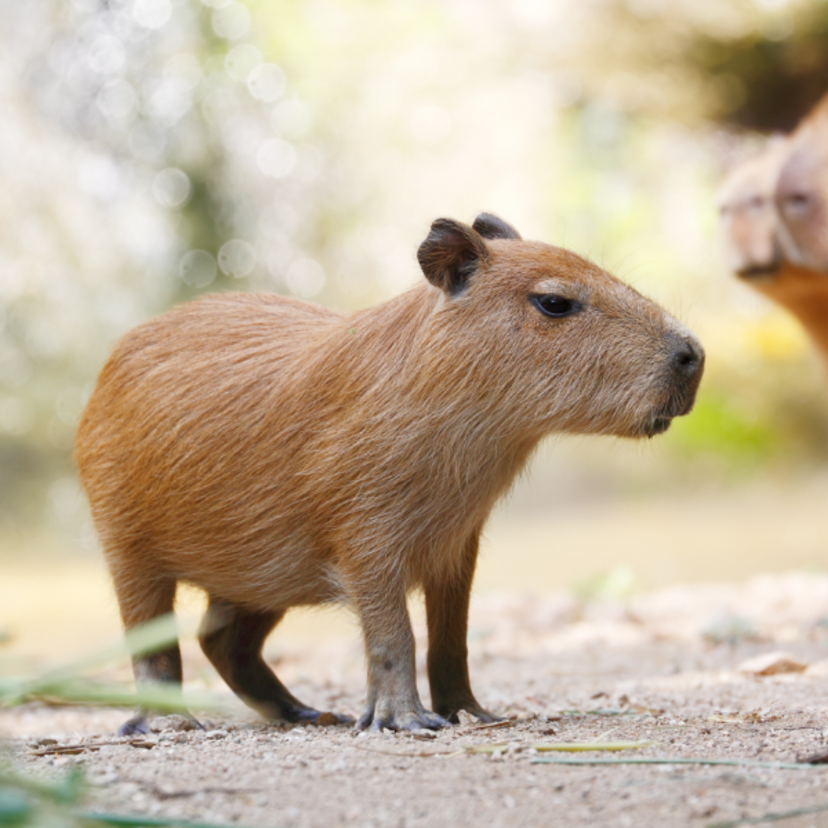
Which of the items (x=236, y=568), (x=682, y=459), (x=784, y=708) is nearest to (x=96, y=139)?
(x=682, y=459)

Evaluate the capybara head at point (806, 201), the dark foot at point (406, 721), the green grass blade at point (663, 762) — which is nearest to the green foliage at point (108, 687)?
the green grass blade at point (663, 762)

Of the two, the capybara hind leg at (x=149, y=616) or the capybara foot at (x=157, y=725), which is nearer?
the capybara foot at (x=157, y=725)

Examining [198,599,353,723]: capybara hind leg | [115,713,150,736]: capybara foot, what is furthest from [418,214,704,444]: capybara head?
[115,713,150,736]: capybara foot

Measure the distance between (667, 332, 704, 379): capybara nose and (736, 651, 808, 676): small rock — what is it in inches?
63.5

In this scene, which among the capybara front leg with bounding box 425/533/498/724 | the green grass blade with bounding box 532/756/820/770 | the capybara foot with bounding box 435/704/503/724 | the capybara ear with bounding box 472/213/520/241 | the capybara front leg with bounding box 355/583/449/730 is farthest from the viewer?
the capybara ear with bounding box 472/213/520/241

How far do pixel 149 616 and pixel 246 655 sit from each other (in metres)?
0.46

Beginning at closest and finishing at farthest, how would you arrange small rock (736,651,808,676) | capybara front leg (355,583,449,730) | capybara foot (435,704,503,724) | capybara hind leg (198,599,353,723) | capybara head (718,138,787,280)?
capybara front leg (355,583,449,730)
capybara foot (435,704,503,724)
capybara hind leg (198,599,353,723)
small rock (736,651,808,676)
capybara head (718,138,787,280)

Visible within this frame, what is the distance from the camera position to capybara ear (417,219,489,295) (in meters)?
3.33

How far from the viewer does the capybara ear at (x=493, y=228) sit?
381 centimetres

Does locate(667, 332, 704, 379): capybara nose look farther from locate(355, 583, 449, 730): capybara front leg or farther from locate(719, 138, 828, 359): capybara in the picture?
locate(719, 138, 828, 359): capybara

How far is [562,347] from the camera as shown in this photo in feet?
11.0

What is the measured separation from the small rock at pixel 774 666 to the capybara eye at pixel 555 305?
1900mm

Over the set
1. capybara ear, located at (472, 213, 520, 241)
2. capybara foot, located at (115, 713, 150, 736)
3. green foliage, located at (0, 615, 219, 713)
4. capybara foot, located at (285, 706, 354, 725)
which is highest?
capybara ear, located at (472, 213, 520, 241)

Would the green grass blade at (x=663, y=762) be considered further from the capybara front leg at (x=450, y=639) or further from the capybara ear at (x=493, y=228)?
the capybara ear at (x=493, y=228)
